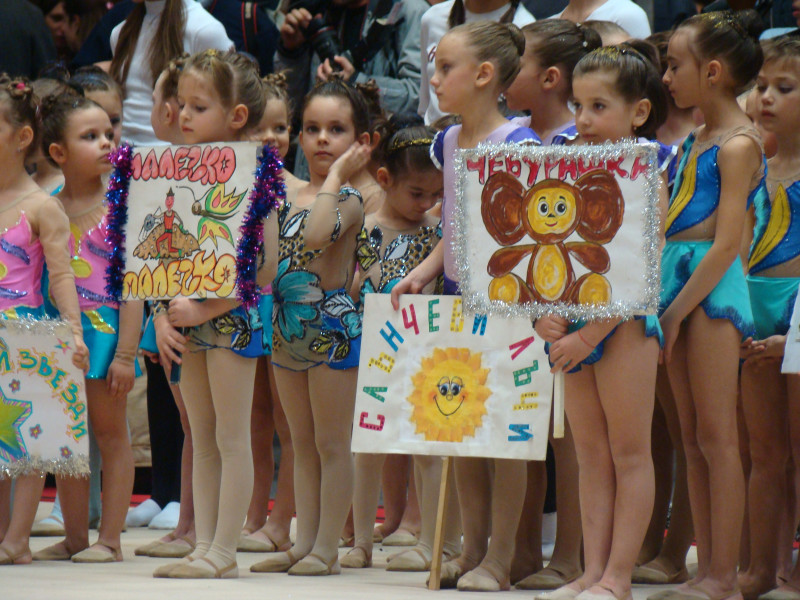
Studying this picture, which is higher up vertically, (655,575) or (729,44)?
(729,44)

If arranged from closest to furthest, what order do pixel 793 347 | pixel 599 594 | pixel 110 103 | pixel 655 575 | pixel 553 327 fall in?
pixel 599 594
pixel 553 327
pixel 793 347
pixel 655 575
pixel 110 103

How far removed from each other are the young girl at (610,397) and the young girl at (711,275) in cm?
18

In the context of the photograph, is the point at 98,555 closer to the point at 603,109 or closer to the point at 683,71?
the point at 603,109

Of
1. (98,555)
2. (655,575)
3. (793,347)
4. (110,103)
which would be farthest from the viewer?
(110,103)

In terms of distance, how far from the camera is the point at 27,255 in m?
3.98

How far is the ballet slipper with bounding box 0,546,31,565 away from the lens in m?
3.89

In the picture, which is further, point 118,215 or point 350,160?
point 350,160

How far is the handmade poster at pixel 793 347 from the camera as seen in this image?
327 cm

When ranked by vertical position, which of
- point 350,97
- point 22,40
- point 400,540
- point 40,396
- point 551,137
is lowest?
point 400,540

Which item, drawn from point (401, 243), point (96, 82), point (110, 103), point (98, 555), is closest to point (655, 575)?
point (401, 243)

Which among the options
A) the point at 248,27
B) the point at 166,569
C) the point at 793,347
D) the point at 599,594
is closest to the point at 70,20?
the point at 248,27

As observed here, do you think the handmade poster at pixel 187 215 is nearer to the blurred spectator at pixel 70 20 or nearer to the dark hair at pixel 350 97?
the dark hair at pixel 350 97

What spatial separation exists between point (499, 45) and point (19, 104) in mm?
1748

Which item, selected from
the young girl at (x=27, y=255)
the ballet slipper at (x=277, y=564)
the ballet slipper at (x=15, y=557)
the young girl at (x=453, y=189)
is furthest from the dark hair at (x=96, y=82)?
the ballet slipper at (x=277, y=564)
